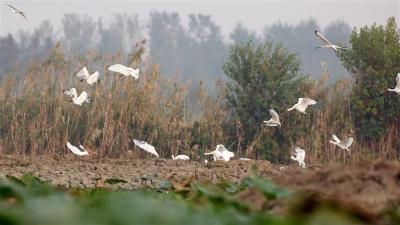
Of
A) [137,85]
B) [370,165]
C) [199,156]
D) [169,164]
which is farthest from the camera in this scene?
[137,85]

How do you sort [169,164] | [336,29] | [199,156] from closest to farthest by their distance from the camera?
[169,164]
[199,156]
[336,29]

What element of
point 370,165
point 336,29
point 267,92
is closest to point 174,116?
point 267,92

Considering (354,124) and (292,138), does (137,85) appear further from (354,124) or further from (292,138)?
(354,124)

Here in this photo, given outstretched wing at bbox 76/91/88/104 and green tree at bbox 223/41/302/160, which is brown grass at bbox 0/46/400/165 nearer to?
green tree at bbox 223/41/302/160

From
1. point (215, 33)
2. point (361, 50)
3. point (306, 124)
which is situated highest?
point (215, 33)

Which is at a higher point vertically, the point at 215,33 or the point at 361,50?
the point at 215,33

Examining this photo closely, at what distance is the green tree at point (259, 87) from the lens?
1323 centimetres

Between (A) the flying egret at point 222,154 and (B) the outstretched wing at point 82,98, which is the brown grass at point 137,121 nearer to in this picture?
(B) the outstretched wing at point 82,98

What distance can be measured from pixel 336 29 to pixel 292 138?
75.2 m

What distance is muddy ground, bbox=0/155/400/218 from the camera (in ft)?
6.32

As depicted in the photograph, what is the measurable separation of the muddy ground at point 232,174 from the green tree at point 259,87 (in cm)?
339

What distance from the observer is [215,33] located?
9019 cm

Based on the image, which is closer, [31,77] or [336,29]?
[31,77]

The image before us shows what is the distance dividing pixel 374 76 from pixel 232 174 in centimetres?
553
